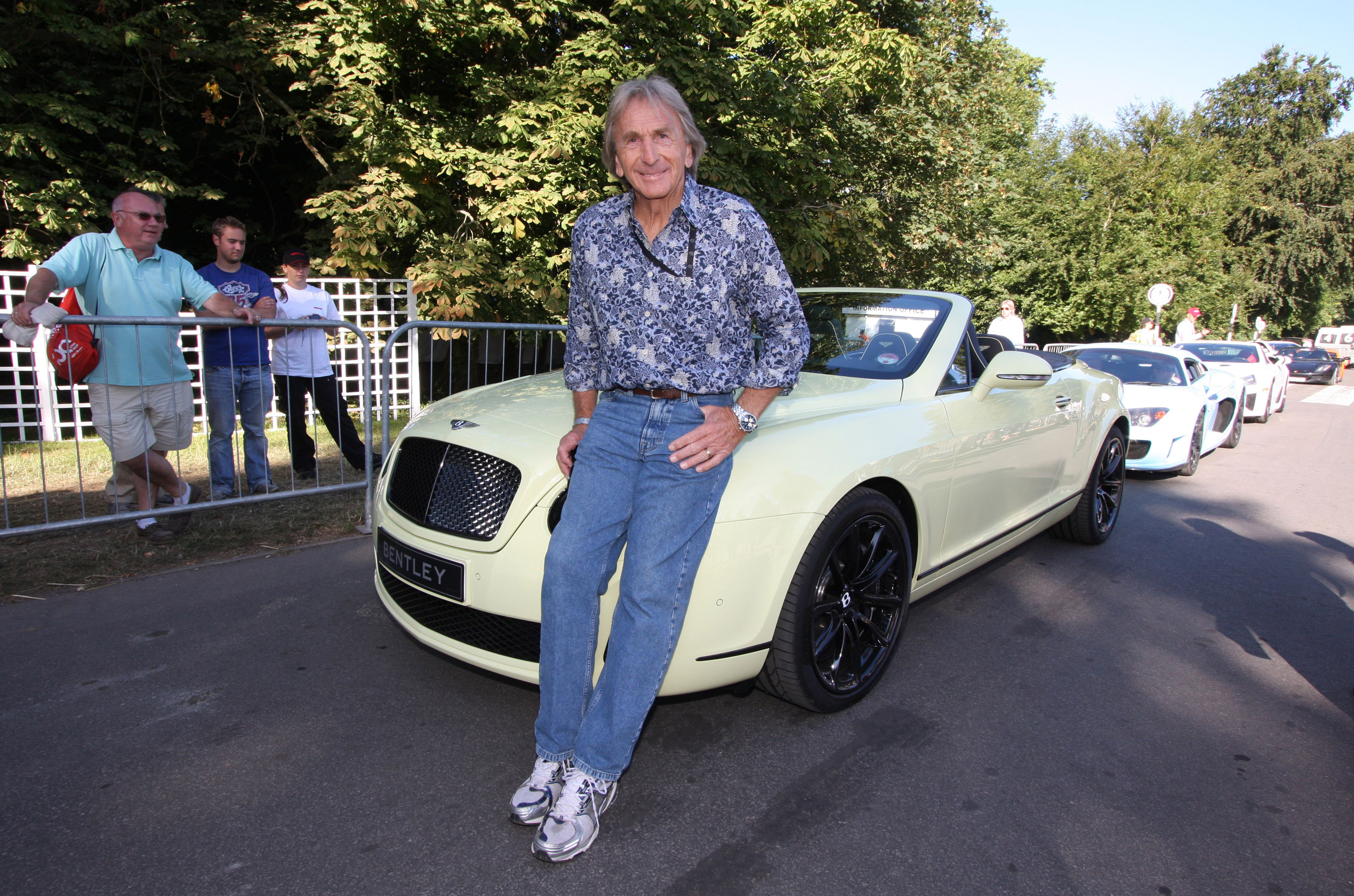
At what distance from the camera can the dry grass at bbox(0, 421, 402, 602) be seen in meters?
4.12

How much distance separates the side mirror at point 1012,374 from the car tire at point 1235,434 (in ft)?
26.6

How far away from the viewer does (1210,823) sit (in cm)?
233

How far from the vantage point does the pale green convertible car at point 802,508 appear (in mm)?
2443

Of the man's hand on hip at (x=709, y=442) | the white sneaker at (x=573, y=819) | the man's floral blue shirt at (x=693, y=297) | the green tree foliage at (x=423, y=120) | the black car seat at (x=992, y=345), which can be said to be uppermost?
the green tree foliage at (x=423, y=120)

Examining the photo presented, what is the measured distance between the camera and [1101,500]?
512 cm

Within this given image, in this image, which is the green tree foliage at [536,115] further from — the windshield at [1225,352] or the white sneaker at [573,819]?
the white sneaker at [573,819]

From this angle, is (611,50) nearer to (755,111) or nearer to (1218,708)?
(755,111)

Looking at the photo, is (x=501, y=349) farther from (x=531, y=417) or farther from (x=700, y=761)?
(x=700, y=761)

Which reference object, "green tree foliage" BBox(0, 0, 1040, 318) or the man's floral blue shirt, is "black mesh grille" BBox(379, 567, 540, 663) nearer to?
the man's floral blue shirt

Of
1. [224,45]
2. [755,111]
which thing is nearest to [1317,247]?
[755,111]

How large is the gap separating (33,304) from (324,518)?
1.96 metres

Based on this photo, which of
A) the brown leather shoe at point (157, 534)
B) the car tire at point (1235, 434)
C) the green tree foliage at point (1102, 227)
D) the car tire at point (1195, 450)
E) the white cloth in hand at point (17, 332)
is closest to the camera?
the white cloth in hand at point (17, 332)

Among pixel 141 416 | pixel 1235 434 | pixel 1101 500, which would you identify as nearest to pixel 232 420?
pixel 141 416

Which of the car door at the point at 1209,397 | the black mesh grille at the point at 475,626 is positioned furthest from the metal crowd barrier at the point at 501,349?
the car door at the point at 1209,397
